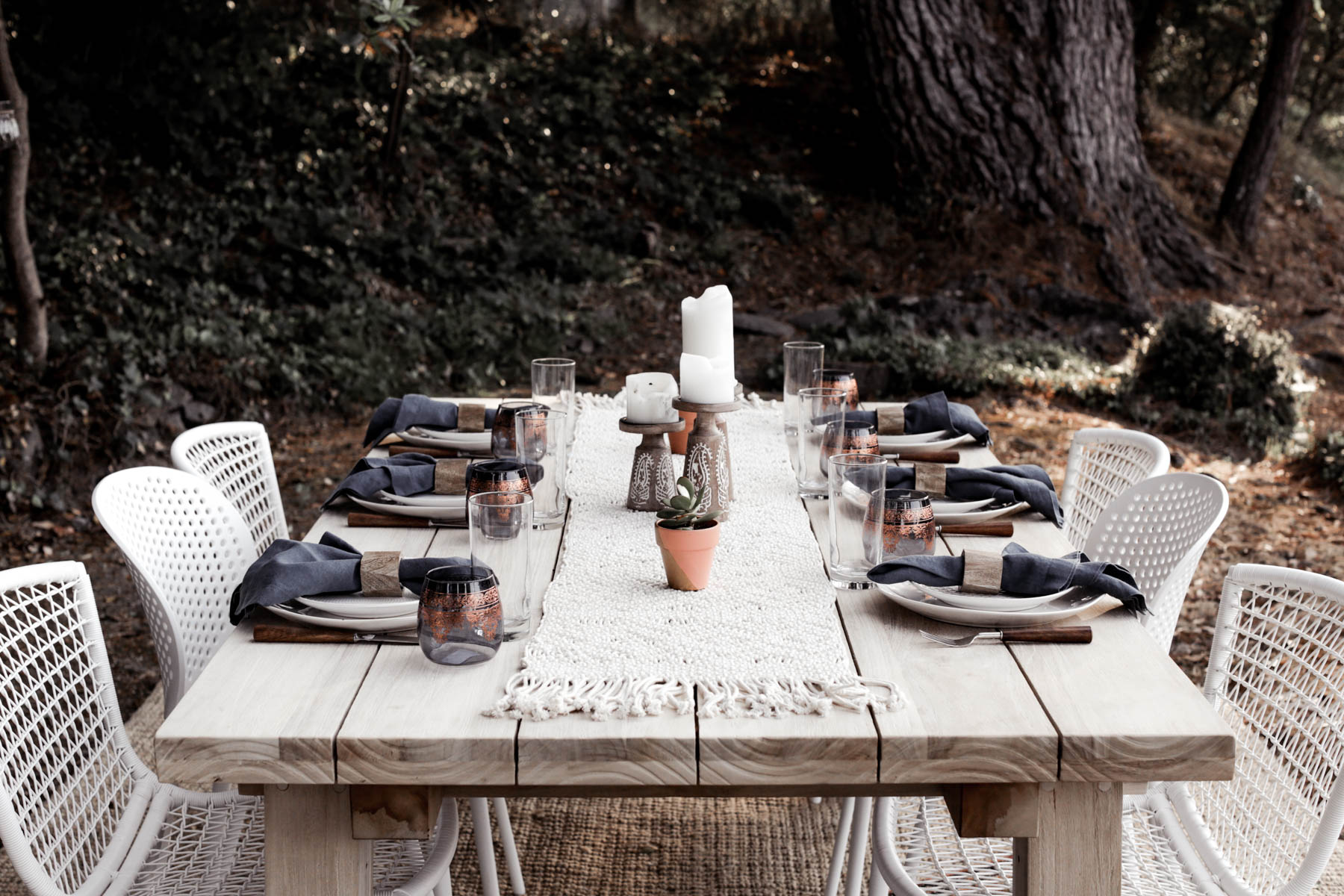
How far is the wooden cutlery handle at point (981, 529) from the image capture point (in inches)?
80.0

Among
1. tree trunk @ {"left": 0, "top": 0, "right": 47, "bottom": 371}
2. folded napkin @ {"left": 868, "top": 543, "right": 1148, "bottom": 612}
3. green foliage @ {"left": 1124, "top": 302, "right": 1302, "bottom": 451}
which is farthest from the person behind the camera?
green foliage @ {"left": 1124, "top": 302, "right": 1302, "bottom": 451}

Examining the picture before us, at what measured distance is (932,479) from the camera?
219cm

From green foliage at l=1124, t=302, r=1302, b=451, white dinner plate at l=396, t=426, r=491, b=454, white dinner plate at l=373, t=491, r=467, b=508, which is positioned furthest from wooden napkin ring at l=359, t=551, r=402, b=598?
green foliage at l=1124, t=302, r=1302, b=451

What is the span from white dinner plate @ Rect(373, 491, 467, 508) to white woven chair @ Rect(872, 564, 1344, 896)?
91cm

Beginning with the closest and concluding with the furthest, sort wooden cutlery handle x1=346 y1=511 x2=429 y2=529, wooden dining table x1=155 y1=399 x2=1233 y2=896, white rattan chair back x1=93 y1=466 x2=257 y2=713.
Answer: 1. wooden dining table x1=155 y1=399 x2=1233 y2=896
2. white rattan chair back x1=93 y1=466 x2=257 y2=713
3. wooden cutlery handle x1=346 y1=511 x2=429 y2=529

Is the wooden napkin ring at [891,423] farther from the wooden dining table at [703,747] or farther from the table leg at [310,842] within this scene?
the table leg at [310,842]

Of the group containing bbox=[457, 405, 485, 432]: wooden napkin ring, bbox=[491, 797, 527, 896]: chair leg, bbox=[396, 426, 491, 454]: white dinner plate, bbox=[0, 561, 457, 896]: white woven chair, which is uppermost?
bbox=[457, 405, 485, 432]: wooden napkin ring

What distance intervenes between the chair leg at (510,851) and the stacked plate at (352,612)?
2.85 feet

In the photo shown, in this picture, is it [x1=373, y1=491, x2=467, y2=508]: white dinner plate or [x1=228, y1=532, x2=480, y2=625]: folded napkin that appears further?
[x1=373, y1=491, x2=467, y2=508]: white dinner plate

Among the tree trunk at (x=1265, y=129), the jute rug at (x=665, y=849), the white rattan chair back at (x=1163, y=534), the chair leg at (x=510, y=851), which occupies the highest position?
the tree trunk at (x=1265, y=129)

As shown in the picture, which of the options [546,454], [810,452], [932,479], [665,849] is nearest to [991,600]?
[932,479]

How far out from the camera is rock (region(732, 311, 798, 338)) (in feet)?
23.3

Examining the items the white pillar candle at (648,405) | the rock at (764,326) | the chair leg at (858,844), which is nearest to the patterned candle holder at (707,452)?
the white pillar candle at (648,405)

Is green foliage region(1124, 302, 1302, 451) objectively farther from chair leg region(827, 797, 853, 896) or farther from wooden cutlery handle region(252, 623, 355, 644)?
wooden cutlery handle region(252, 623, 355, 644)
